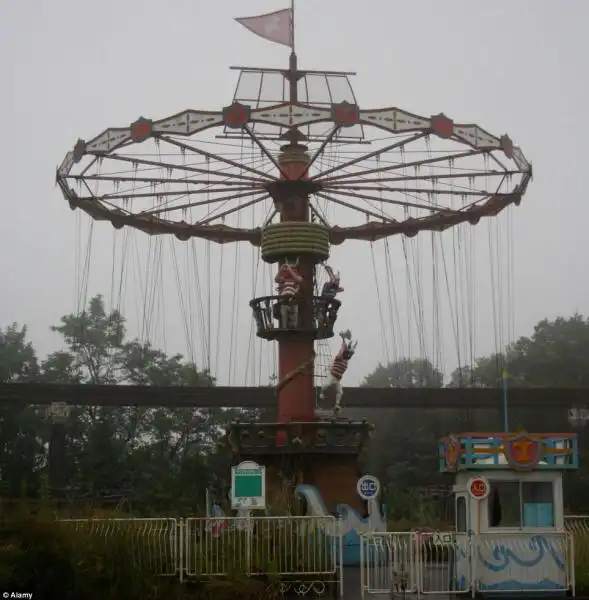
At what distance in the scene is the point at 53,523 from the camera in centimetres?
1488

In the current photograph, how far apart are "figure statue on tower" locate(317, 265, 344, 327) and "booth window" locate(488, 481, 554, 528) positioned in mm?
10456

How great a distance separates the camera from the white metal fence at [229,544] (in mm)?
15391

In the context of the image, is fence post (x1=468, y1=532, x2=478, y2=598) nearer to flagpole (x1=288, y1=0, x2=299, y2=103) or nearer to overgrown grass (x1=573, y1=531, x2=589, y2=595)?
overgrown grass (x1=573, y1=531, x2=589, y2=595)

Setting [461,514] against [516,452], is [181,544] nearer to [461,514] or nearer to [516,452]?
[461,514]

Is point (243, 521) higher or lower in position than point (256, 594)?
higher

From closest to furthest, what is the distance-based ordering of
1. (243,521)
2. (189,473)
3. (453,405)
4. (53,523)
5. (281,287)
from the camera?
(53,523) < (243,521) < (281,287) < (453,405) < (189,473)

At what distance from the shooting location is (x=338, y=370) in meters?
25.4

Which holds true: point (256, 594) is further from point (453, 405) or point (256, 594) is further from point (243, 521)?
point (453, 405)

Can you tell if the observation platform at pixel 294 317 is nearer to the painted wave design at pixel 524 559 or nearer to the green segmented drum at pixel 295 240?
the green segmented drum at pixel 295 240

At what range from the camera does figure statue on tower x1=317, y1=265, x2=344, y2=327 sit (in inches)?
1030

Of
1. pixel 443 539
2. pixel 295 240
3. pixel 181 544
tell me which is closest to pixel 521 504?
pixel 443 539

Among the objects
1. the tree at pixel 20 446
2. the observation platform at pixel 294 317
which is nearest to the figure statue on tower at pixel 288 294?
the observation platform at pixel 294 317

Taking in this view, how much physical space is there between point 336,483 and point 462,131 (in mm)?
9472

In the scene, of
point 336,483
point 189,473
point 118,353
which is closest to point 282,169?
point 336,483
